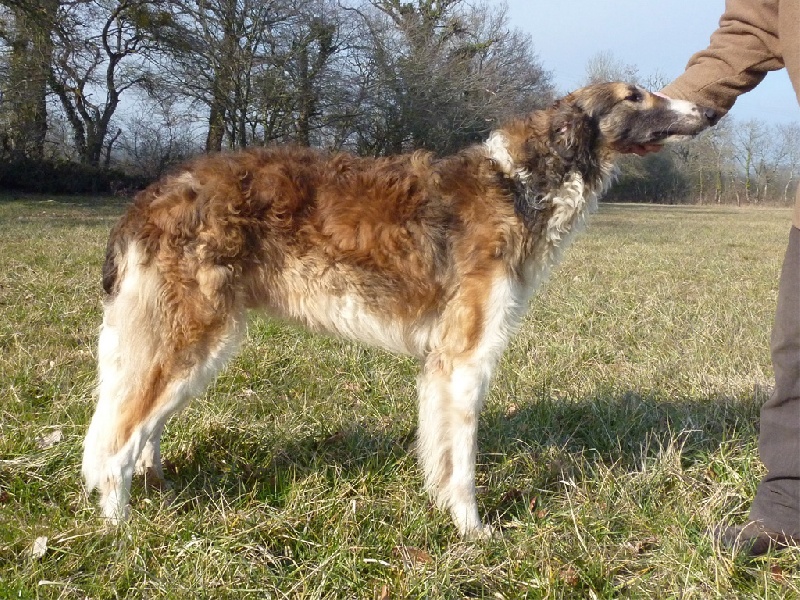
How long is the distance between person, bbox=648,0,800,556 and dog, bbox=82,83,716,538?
394 millimetres

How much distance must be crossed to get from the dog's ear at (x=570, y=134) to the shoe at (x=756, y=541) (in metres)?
1.83

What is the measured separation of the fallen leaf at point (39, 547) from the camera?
2520 millimetres

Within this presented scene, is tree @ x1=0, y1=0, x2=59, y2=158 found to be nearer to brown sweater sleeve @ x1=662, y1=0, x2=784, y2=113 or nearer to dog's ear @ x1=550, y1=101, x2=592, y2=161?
dog's ear @ x1=550, y1=101, x2=592, y2=161

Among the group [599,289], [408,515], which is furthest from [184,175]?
[599,289]

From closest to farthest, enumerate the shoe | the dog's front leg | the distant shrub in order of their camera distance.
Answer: the shoe < the dog's front leg < the distant shrub

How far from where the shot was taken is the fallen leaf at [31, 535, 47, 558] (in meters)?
2.52

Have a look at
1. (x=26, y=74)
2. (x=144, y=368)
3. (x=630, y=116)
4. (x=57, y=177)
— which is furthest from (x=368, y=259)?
(x=26, y=74)

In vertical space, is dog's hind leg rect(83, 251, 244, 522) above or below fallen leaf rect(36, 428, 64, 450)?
above

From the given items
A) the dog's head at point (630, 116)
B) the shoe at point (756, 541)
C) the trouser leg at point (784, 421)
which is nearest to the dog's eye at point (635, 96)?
the dog's head at point (630, 116)

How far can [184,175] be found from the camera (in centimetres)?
301

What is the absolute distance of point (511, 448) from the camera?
3637mm

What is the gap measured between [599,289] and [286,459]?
579 cm

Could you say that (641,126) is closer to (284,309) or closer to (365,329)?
(365,329)

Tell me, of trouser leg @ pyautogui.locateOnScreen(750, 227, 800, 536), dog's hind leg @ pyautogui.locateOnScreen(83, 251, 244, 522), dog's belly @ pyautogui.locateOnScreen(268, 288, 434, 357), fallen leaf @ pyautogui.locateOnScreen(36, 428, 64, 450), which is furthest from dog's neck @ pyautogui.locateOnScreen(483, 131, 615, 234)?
fallen leaf @ pyautogui.locateOnScreen(36, 428, 64, 450)
